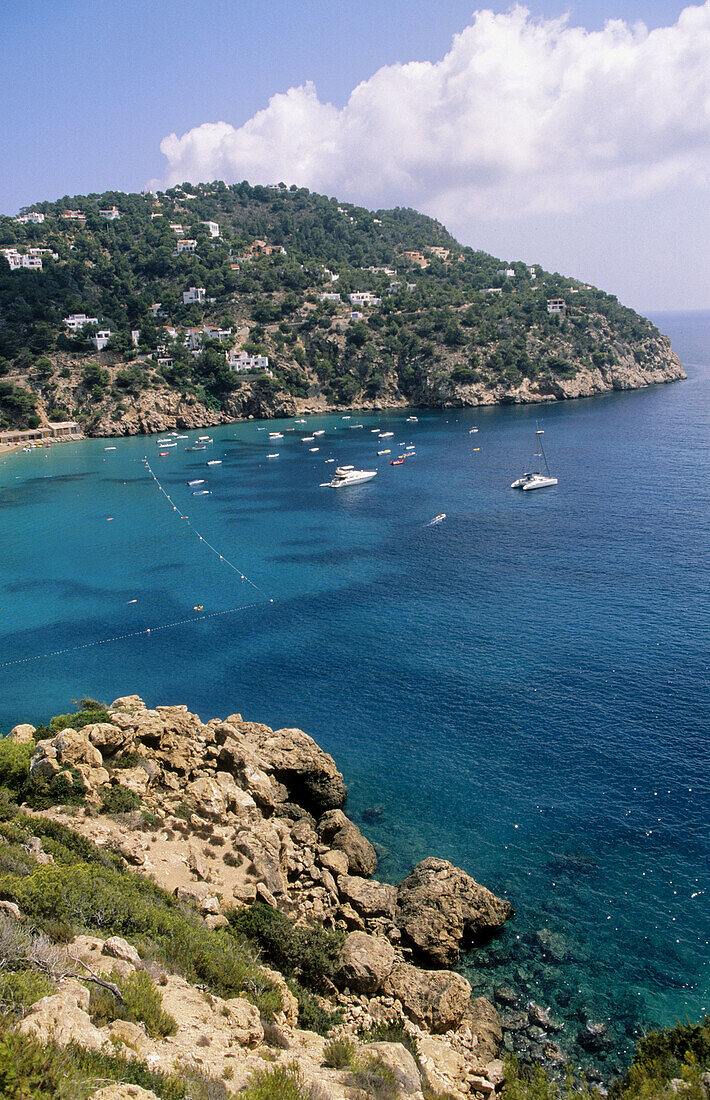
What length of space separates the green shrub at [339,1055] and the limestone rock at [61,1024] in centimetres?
548

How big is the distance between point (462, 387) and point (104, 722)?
397 ft

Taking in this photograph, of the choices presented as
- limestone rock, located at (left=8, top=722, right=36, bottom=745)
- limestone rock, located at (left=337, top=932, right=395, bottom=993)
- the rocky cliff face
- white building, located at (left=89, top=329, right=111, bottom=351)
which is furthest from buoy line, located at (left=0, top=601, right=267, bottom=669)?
white building, located at (left=89, top=329, right=111, bottom=351)

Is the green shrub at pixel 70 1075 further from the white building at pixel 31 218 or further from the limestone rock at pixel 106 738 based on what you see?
the white building at pixel 31 218

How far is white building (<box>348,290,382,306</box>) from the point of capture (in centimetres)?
16325

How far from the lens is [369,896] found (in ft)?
76.7

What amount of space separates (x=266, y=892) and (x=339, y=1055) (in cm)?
735

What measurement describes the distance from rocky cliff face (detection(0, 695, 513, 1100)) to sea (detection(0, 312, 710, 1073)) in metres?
1.85

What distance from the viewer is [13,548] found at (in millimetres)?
65500

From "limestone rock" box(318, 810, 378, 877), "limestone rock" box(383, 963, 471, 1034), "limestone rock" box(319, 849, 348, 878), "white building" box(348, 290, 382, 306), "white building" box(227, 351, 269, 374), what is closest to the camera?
"limestone rock" box(383, 963, 471, 1034)

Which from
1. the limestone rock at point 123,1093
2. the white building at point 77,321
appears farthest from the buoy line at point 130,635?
the white building at point 77,321

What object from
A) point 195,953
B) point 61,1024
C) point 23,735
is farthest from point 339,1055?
point 23,735

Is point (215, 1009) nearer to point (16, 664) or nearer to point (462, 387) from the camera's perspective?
point (16, 664)

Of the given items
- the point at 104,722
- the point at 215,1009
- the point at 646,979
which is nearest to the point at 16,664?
the point at 104,722

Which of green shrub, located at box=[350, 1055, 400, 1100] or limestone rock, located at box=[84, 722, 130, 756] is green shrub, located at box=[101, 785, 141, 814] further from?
green shrub, located at box=[350, 1055, 400, 1100]
